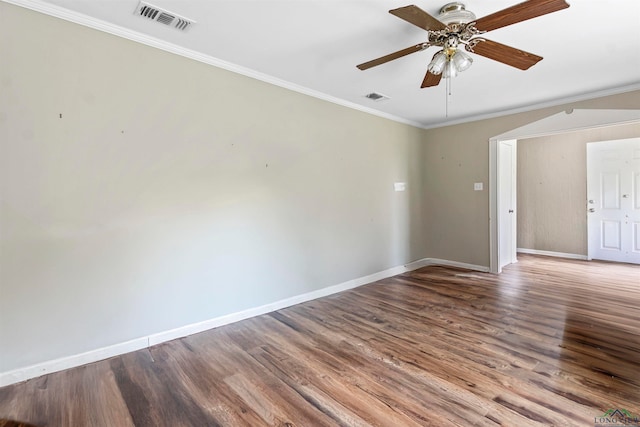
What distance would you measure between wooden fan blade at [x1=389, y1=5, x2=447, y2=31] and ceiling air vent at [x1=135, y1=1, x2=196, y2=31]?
1.58 meters

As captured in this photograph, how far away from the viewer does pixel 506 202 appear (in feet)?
17.1

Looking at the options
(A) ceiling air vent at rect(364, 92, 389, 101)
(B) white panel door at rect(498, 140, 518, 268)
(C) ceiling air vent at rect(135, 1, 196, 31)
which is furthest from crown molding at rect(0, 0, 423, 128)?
(B) white panel door at rect(498, 140, 518, 268)

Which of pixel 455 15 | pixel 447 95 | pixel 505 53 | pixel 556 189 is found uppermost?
pixel 447 95

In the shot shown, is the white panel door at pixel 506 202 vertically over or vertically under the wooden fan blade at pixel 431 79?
under

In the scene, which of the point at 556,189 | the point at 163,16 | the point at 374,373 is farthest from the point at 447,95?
the point at 556,189

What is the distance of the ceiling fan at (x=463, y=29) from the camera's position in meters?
1.79

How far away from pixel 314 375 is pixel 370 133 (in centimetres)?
351

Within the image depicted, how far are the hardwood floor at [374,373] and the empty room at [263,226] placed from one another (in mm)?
18

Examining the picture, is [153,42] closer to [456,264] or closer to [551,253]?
[456,264]

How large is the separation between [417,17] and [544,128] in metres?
3.65

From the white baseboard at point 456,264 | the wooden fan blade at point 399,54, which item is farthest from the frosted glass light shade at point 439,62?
the white baseboard at point 456,264

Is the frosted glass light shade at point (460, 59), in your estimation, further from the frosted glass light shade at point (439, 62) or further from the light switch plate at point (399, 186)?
the light switch plate at point (399, 186)

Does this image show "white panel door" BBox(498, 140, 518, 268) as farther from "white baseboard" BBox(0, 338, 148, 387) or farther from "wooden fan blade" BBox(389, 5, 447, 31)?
"white baseboard" BBox(0, 338, 148, 387)

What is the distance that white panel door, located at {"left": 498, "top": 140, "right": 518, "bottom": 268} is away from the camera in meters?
4.95
